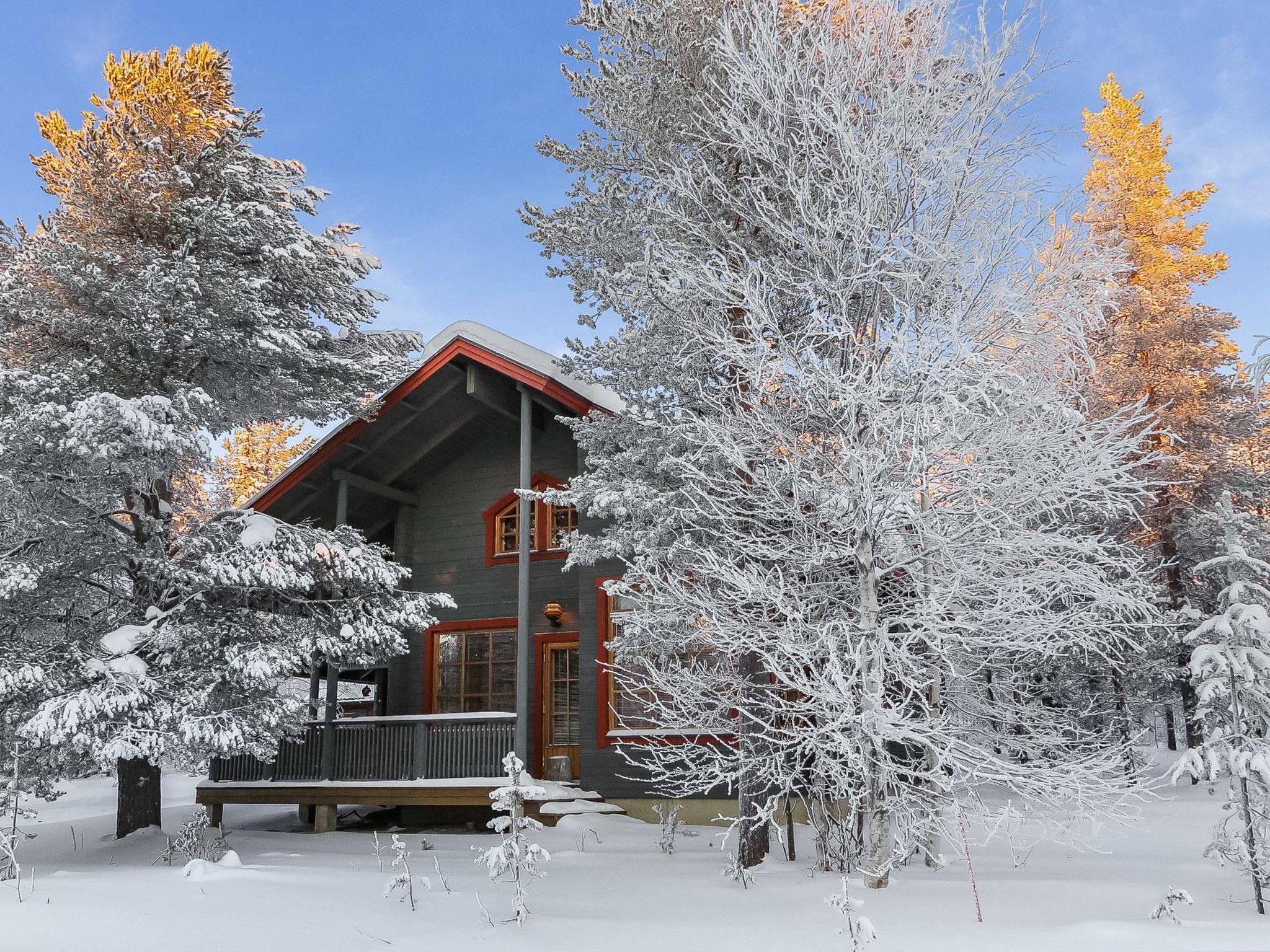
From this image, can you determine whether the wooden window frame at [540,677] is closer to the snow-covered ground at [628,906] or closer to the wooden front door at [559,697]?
the wooden front door at [559,697]

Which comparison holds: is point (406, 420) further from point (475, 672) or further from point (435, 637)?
point (475, 672)

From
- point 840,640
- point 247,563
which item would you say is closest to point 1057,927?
point 840,640

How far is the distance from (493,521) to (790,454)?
8.18 metres

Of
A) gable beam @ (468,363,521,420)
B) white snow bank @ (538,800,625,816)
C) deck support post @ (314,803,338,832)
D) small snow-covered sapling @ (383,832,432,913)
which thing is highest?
gable beam @ (468,363,521,420)

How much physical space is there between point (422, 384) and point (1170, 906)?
1169cm

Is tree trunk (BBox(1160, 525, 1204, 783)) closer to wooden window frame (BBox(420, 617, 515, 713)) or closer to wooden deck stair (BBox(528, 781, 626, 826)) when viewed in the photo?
wooden deck stair (BBox(528, 781, 626, 826))

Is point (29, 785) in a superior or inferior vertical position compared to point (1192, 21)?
inferior

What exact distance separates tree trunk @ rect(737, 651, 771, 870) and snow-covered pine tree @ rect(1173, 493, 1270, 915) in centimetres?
326

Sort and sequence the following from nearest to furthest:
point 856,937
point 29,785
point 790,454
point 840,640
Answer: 1. point 856,937
2. point 840,640
3. point 790,454
4. point 29,785

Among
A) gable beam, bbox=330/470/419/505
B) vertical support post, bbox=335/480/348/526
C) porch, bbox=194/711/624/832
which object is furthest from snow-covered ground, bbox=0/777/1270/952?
gable beam, bbox=330/470/419/505

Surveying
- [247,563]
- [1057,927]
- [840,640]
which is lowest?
[1057,927]

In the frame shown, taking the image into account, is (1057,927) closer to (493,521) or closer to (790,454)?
(790,454)

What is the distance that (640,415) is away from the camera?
30.8 ft

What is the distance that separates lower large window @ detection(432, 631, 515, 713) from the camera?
48.3 feet
